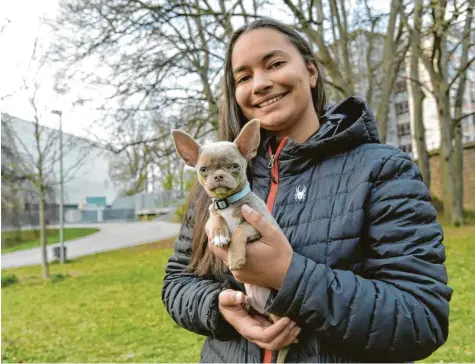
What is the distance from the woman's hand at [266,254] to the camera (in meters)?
1.72

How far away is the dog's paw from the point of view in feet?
5.87

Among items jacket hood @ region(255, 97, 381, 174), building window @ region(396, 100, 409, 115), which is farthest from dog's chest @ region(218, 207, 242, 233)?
building window @ region(396, 100, 409, 115)

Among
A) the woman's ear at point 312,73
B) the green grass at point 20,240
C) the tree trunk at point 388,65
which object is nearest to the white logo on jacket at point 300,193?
the woman's ear at point 312,73

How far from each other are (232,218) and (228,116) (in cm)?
73

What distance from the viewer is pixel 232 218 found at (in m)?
1.85

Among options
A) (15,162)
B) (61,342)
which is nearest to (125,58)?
(15,162)

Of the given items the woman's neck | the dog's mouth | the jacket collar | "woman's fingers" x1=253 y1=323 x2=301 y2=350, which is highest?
the woman's neck

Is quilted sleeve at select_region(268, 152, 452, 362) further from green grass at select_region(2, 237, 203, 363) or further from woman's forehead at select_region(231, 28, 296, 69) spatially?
green grass at select_region(2, 237, 203, 363)

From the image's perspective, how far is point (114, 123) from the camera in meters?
15.9

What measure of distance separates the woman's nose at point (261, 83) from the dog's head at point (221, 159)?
269 mm

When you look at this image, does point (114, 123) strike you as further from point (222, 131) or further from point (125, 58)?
point (222, 131)

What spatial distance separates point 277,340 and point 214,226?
49 cm

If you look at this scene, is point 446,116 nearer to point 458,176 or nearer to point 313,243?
point 458,176

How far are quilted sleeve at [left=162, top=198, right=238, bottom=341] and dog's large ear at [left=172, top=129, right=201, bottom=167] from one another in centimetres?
51
